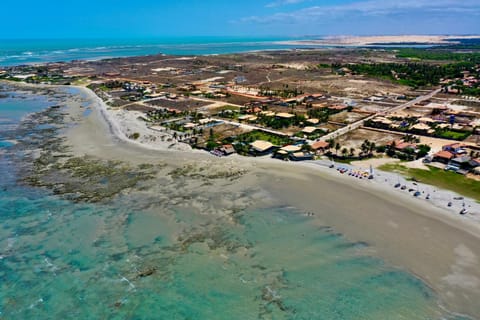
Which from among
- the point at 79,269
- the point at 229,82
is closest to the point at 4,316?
the point at 79,269

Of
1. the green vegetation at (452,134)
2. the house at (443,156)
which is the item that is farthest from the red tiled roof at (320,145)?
the green vegetation at (452,134)

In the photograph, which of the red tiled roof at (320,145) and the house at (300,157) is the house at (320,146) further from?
the house at (300,157)

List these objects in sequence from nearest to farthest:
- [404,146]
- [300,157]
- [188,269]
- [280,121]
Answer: [188,269]
[300,157]
[404,146]
[280,121]

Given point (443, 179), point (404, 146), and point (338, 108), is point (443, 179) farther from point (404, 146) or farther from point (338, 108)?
point (338, 108)

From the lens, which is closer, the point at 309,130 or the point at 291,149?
the point at 291,149

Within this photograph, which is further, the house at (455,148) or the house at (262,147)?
the house at (262,147)

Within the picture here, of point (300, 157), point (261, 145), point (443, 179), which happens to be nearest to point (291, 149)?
point (300, 157)

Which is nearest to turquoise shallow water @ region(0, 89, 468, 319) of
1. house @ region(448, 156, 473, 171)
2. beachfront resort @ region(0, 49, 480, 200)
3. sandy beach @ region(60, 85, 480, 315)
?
sandy beach @ region(60, 85, 480, 315)
